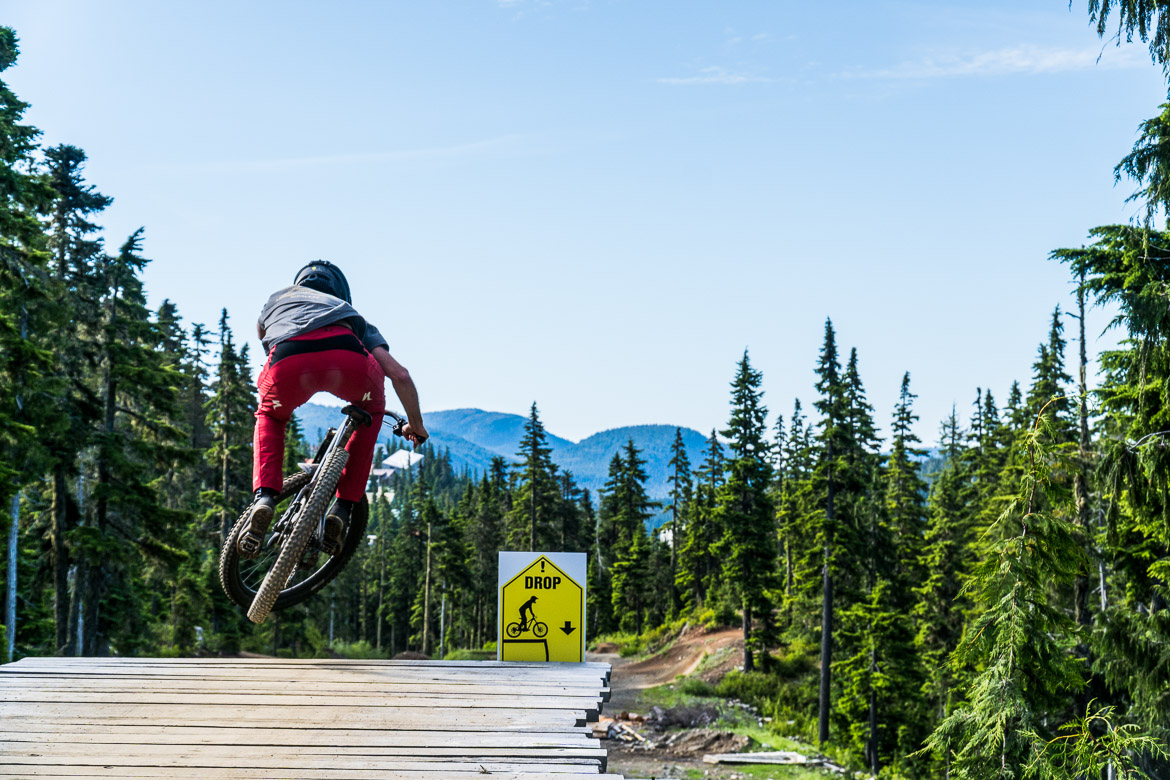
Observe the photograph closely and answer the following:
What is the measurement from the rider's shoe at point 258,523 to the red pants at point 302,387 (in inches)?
4.1

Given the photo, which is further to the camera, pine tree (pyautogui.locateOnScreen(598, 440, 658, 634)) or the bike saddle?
pine tree (pyautogui.locateOnScreen(598, 440, 658, 634))

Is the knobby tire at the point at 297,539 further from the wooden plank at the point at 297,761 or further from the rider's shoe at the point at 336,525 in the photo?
the wooden plank at the point at 297,761

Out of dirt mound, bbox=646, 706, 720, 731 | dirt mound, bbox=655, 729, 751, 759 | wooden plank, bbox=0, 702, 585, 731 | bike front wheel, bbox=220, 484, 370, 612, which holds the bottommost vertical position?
dirt mound, bbox=646, 706, 720, 731

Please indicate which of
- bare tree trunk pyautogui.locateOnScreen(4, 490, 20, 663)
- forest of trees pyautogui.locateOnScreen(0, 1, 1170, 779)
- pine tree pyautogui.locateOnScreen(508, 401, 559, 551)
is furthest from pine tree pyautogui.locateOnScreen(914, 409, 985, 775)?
bare tree trunk pyautogui.locateOnScreen(4, 490, 20, 663)

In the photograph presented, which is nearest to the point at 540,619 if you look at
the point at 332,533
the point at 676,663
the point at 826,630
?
the point at 332,533

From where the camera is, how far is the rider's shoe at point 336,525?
23.7 ft

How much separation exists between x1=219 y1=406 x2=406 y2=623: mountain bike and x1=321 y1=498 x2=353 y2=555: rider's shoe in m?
0.08

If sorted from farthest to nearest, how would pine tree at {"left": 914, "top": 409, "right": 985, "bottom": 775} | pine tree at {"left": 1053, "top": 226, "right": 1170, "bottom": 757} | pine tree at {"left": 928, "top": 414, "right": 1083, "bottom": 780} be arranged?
pine tree at {"left": 914, "top": 409, "right": 985, "bottom": 775} < pine tree at {"left": 1053, "top": 226, "right": 1170, "bottom": 757} < pine tree at {"left": 928, "top": 414, "right": 1083, "bottom": 780}

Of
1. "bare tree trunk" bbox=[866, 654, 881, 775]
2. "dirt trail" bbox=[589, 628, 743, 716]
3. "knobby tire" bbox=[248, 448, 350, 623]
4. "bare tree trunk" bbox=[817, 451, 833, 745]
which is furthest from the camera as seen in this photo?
"dirt trail" bbox=[589, 628, 743, 716]

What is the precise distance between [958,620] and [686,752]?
68.0ft

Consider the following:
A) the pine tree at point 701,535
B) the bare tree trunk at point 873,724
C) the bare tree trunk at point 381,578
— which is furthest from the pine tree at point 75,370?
the bare tree trunk at point 381,578

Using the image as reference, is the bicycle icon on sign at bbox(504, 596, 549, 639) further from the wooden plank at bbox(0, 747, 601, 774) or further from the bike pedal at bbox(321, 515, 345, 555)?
the wooden plank at bbox(0, 747, 601, 774)

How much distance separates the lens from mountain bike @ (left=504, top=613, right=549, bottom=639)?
28.7 feet

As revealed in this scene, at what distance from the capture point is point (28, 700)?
6.64m
